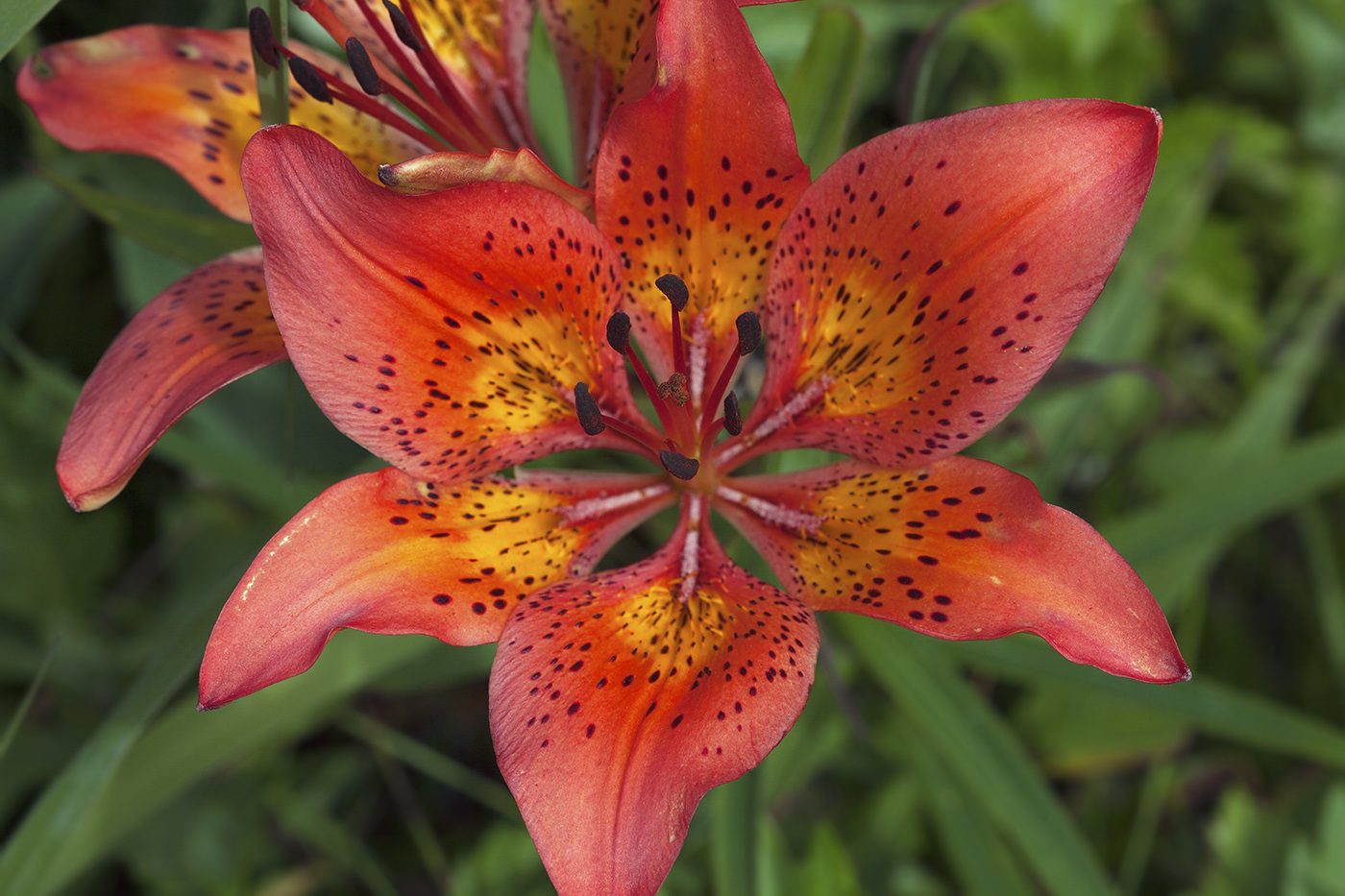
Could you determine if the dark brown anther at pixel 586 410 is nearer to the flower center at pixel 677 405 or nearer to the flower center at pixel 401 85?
the flower center at pixel 677 405

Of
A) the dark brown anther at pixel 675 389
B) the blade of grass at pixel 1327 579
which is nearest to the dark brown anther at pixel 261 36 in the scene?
the dark brown anther at pixel 675 389

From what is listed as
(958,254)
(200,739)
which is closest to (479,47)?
(958,254)

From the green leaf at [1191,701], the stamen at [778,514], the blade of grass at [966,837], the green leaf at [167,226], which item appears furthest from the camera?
the blade of grass at [966,837]

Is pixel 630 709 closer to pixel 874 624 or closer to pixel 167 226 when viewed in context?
pixel 874 624

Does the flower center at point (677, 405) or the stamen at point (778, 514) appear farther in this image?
the stamen at point (778, 514)

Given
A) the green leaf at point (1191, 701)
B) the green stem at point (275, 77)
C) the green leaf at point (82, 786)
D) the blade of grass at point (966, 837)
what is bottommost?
the blade of grass at point (966, 837)

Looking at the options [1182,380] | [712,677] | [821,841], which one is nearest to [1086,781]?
[821,841]

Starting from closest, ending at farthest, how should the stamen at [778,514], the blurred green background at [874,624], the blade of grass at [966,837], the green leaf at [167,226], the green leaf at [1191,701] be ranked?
the stamen at [778,514], the green leaf at [167,226], the blurred green background at [874,624], the green leaf at [1191,701], the blade of grass at [966,837]
